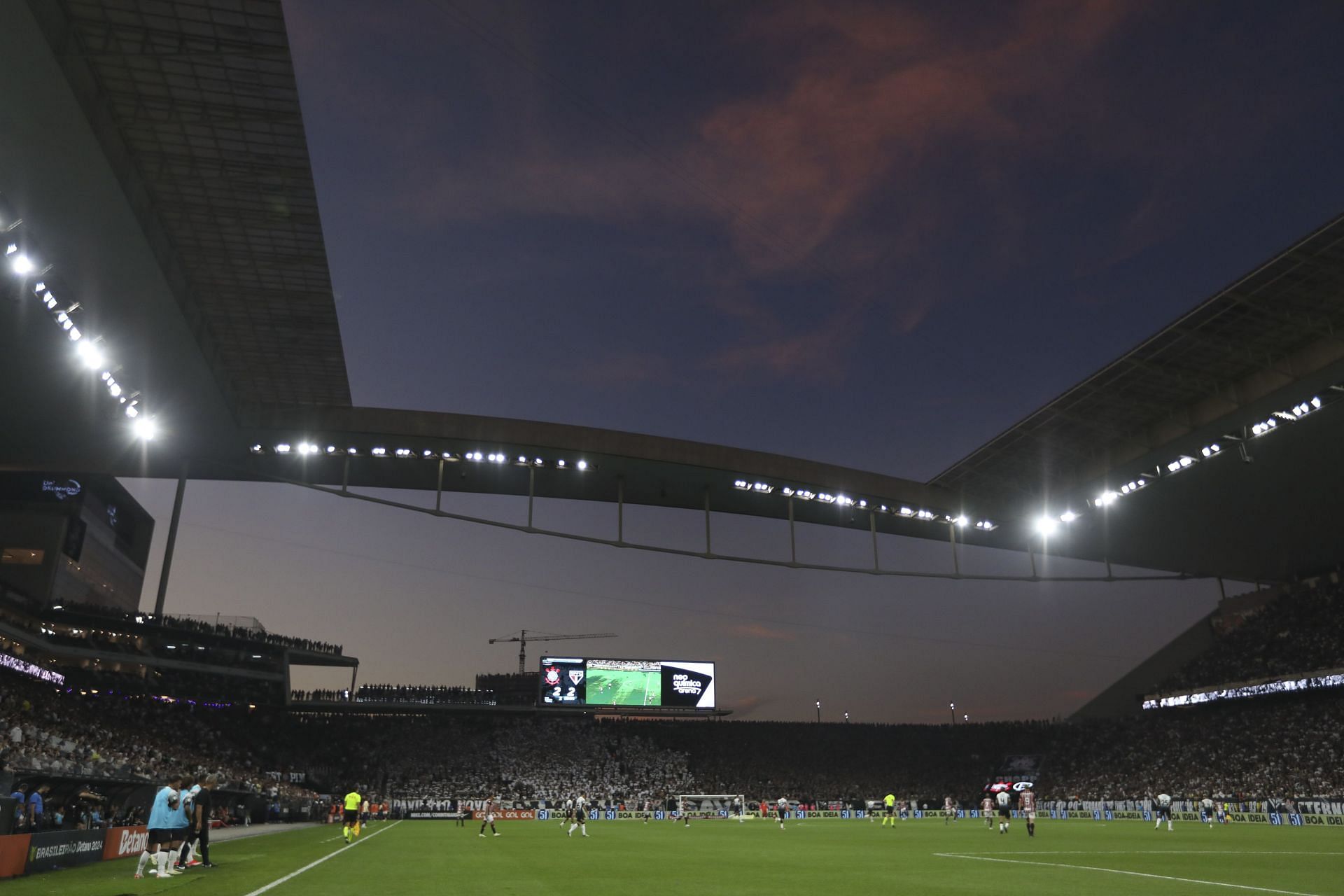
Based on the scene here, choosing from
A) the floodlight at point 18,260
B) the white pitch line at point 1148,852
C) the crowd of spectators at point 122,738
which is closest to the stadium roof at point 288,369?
the floodlight at point 18,260

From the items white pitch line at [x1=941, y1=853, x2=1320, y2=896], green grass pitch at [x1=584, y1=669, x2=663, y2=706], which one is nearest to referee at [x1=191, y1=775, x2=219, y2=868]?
white pitch line at [x1=941, y1=853, x2=1320, y2=896]

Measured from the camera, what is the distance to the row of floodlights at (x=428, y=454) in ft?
104

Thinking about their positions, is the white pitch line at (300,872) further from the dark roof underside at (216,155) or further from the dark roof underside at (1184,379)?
the dark roof underside at (1184,379)

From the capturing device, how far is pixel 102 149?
18.7 metres

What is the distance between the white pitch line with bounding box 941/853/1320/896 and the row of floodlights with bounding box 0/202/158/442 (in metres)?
16.3

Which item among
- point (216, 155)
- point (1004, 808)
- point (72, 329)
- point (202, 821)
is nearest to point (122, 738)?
point (72, 329)

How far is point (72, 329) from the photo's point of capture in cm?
2447

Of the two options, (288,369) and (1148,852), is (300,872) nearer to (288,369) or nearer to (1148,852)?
(288,369)

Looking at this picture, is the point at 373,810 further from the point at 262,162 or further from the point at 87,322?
the point at 262,162

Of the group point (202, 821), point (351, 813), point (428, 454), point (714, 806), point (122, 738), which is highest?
point (428, 454)

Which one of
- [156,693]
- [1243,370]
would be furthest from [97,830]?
[156,693]

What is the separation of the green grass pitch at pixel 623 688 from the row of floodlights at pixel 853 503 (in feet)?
128

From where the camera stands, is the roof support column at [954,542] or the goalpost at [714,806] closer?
the roof support column at [954,542]

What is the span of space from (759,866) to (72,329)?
22.8 metres
